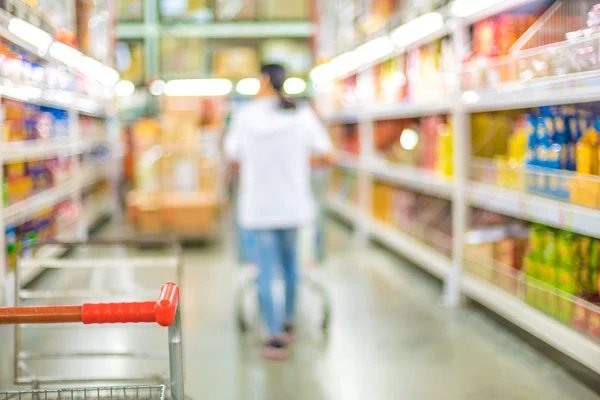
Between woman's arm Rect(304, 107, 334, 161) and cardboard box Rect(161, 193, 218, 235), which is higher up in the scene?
woman's arm Rect(304, 107, 334, 161)

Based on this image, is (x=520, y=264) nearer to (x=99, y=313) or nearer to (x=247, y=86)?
(x=99, y=313)

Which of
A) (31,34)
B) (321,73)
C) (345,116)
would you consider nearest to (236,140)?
(31,34)

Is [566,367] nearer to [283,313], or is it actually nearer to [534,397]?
[534,397]

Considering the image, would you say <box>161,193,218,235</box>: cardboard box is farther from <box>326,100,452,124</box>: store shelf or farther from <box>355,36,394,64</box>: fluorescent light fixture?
<box>355,36,394,64</box>: fluorescent light fixture

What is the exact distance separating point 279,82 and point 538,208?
4.79 ft

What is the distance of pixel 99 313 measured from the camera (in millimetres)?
1670

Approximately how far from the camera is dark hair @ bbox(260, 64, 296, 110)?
3.62 m

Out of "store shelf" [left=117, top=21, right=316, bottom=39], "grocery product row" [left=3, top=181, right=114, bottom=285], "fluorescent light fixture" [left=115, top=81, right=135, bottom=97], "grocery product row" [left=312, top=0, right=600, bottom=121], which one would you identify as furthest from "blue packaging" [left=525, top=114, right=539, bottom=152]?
"fluorescent light fixture" [left=115, top=81, right=135, bottom=97]

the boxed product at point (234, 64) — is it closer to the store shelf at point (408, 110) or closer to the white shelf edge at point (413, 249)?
the store shelf at point (408, 110)

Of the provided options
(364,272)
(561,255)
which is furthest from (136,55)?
(561,255)

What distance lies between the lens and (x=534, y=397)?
2.97 meters

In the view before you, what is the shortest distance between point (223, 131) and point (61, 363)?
6318mm

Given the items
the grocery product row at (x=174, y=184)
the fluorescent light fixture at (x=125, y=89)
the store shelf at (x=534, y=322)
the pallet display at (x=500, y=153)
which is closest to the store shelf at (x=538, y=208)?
the pallet display at (x=500, y=153)

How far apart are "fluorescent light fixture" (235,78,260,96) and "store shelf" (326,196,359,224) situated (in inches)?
89.3
